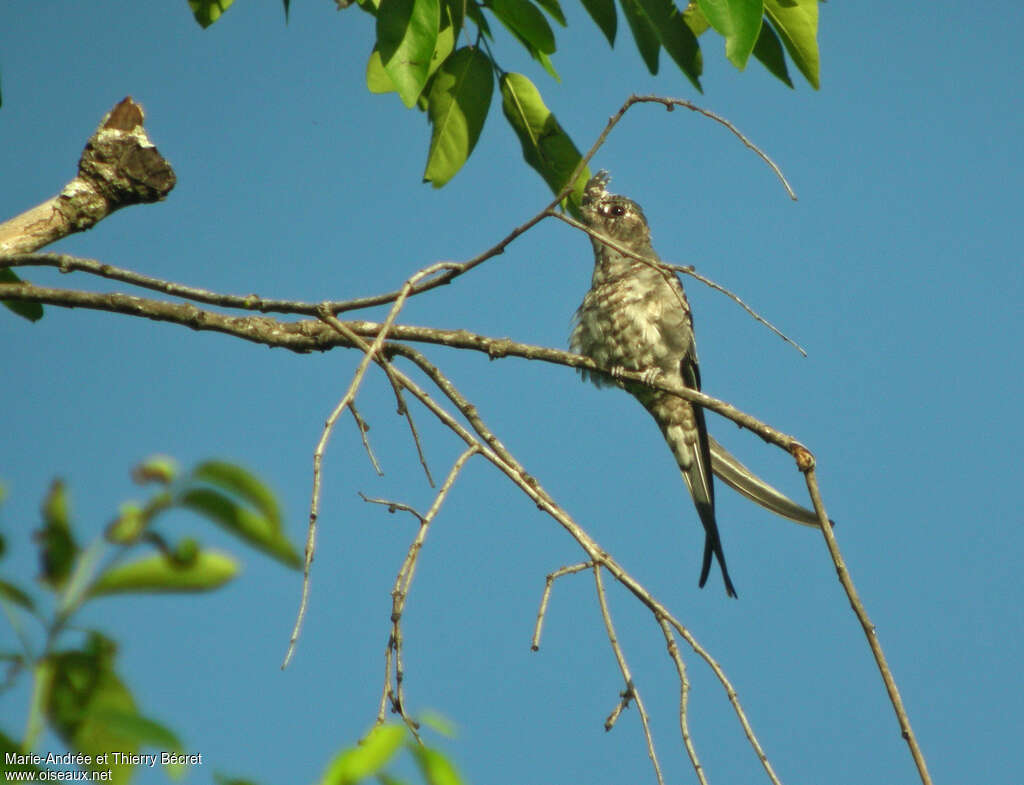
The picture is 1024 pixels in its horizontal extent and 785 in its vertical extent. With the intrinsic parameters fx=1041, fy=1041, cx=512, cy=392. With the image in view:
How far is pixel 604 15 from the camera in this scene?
280 centimetres

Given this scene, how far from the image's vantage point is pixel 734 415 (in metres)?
2.87

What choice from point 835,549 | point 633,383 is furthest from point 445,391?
point 633,383

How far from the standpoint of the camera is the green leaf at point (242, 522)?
993 millimetres

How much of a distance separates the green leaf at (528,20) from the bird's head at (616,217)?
3777 millimetres

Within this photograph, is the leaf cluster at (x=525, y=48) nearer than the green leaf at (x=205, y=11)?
Yes

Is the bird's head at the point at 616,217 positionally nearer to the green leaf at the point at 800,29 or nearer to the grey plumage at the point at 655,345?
the grey plumage at the point at 655,345

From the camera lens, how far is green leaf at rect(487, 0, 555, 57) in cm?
293

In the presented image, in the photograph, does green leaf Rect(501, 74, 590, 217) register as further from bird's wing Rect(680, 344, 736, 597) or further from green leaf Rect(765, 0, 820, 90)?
bird's wing Rect(680, 344, 736, 597)

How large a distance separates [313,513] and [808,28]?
1.72 metres

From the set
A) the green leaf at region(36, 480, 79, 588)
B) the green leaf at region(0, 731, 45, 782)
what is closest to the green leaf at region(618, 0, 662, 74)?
the green leaf at region(36, 480, 79, 588)

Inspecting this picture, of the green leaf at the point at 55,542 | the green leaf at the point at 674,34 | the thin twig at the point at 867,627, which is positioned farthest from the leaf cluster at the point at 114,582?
→ the green leaf at the point at 674,34

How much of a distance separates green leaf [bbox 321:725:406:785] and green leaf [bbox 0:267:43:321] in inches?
104

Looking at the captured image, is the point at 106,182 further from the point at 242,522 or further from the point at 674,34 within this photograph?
the point at 242,522

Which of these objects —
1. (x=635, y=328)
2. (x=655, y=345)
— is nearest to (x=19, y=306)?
(x=635, y=328)
